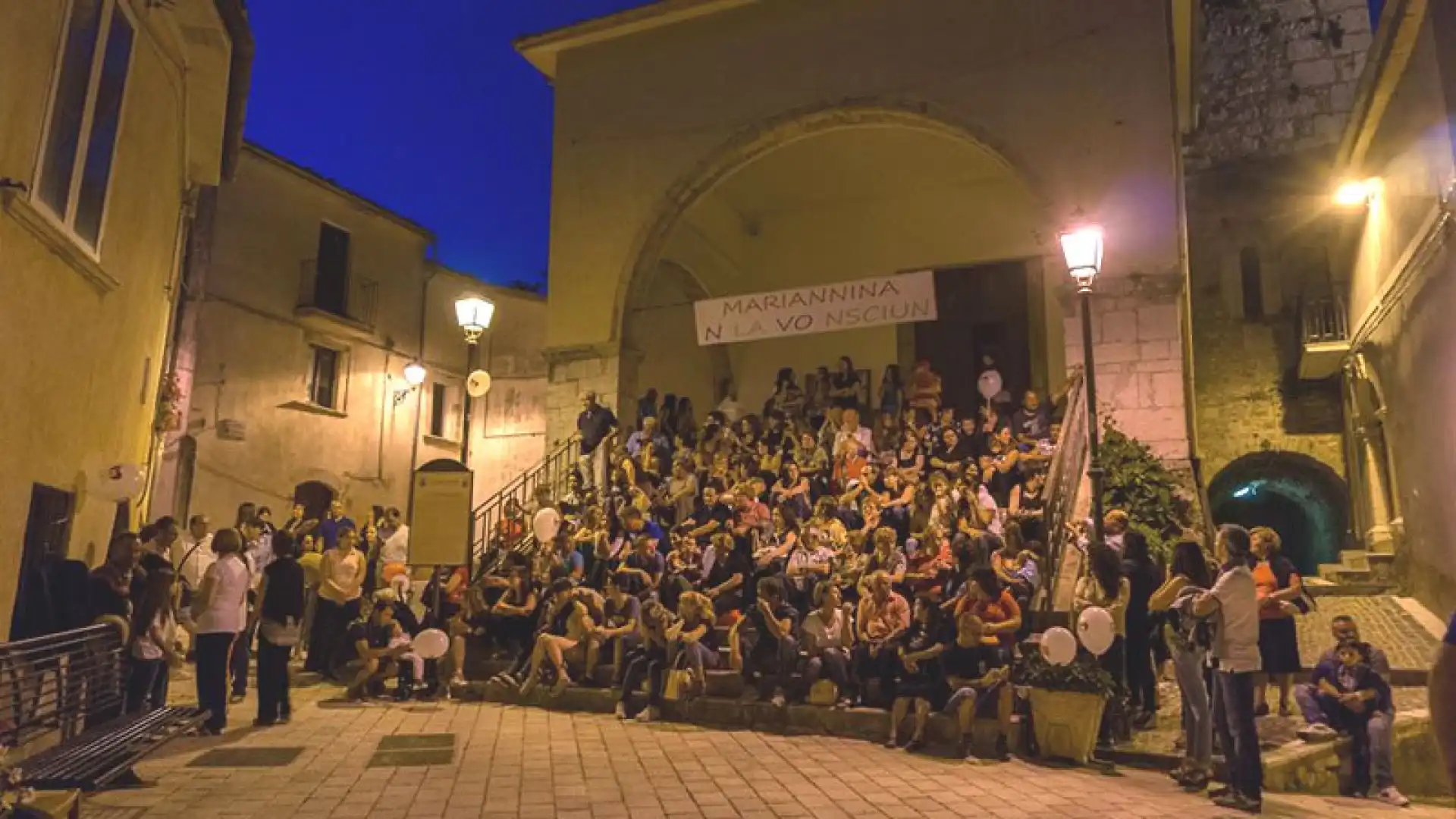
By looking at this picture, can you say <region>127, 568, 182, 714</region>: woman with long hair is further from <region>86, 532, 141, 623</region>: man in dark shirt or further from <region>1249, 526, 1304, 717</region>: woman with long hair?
<region>1249, 526, 1304, 717</region>: woman with long hair

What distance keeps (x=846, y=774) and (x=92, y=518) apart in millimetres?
6268

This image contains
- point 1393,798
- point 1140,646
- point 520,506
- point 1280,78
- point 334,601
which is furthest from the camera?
point 1280,78

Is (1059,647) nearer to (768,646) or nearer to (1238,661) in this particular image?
(1238,661)

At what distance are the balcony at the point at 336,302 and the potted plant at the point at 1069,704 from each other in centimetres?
1621

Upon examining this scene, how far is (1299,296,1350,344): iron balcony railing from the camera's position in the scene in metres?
16.5

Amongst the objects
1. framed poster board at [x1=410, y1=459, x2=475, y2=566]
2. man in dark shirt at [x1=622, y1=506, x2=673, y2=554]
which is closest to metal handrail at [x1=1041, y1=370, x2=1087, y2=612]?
man in dark shirt at [x1=622, y1=506, x2=673, y2=554]

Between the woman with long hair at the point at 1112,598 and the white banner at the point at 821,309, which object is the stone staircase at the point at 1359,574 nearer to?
the white banner at the point at 821,309

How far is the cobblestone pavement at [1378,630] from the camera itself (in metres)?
8.95

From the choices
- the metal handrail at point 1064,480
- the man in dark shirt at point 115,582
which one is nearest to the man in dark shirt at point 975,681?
the metal handrail at point 1064,480

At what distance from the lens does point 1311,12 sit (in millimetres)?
19297

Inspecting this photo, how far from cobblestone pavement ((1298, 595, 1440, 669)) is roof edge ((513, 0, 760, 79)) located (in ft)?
36.1

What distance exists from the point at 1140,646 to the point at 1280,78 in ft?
54.6

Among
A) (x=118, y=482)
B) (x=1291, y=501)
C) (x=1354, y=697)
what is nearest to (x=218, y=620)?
(x=118, y=482)

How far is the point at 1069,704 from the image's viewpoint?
21.7 ft
